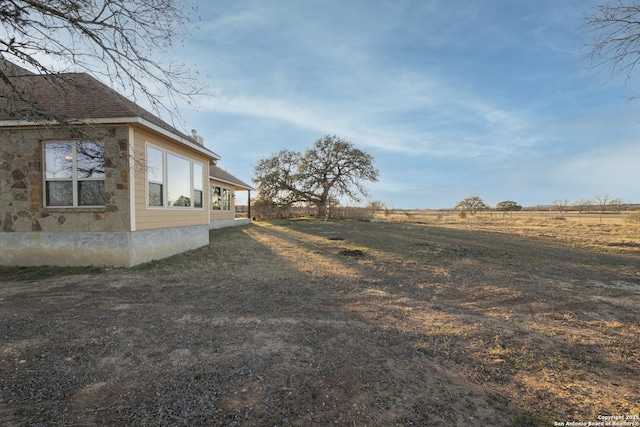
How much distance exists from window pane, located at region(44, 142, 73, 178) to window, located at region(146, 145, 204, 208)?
163cm

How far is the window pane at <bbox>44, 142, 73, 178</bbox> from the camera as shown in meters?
6.67

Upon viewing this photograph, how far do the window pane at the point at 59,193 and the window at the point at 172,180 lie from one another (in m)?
1.64

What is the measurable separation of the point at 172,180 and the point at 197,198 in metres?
1.59

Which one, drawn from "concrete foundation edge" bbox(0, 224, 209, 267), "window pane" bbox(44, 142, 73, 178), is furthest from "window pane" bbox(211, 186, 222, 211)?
"concrete foundation edge" bbox(0, 224, 209, 267)

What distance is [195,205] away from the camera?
9.78 metres

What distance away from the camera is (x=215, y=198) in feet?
57.6

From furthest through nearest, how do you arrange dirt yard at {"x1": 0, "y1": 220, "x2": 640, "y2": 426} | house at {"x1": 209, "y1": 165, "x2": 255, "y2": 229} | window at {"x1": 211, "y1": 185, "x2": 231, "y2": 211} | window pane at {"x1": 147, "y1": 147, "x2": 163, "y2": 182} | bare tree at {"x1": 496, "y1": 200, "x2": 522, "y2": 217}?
bare tree at {"x1": 496, "y1": 200, "x2": 522, "y2": 217}, window at {"x1": 211, "y1": 185, "x2": 231, "y2": 211}, house at {"x1": 209, "y1": 165, "x2": 255, "y2": 229}, window pane at {"x1": 147, "y1": 147, "x2": 163, "y2": 182}, dirt yard at {"x1": 0, "y1": 220, "x2": 640, "y2": 426}

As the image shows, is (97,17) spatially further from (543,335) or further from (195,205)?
(543,335)

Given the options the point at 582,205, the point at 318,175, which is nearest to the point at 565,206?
the point at 582,205

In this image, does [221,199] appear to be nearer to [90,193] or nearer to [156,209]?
[156,209]

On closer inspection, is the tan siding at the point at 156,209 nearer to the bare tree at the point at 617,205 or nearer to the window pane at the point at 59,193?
the window pane at the point at 59,193

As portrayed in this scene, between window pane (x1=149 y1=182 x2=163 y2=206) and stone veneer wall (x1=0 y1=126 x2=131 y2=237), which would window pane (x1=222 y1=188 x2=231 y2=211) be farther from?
stone veneer wall (x1=0 y1=126 x2=131 y2=237)

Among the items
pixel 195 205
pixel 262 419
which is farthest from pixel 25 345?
pixel 195 205

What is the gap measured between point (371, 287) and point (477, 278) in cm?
248
